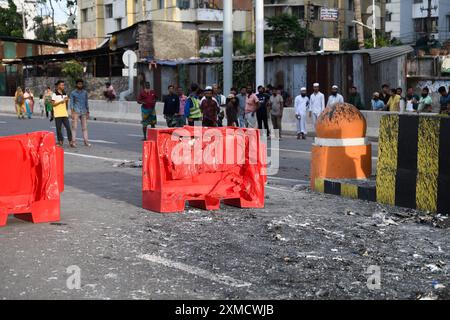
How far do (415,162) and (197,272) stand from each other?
430 centimetres

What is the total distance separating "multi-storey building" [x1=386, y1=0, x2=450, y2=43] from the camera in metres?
73.9

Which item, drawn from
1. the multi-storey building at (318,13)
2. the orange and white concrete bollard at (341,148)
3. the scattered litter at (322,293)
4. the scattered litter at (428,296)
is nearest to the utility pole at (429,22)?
the multi-storey building at (318,13)

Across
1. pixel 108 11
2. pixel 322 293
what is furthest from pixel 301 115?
pixel 108 11

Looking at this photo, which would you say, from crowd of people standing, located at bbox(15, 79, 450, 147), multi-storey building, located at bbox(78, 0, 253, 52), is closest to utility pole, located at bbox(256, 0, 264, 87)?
crowd of people standing, located at bbox(15, 79, 450, 147)

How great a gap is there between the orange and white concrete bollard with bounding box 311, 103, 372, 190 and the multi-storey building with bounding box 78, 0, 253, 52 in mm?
46608

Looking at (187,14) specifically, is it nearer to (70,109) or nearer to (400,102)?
(400,102)

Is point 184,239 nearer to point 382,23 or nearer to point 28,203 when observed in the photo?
point 28,203

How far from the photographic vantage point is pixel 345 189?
36.1 feet

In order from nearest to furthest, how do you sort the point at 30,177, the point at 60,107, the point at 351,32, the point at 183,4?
the point at 30,177
the point at 60,107
the point at 183,4
the point at 351,32

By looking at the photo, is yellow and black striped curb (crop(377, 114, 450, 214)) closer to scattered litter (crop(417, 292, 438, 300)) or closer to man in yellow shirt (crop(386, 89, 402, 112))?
scattered litter (crop(417, 292, 438, 300))

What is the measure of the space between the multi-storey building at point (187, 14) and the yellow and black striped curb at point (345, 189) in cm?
4699

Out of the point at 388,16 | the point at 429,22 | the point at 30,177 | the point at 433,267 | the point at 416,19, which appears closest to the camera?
the point at 433,267

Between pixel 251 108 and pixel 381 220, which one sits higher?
pixel 251 108

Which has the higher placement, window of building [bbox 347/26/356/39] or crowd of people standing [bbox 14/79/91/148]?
window of building [bbox 347/26/356/39]
